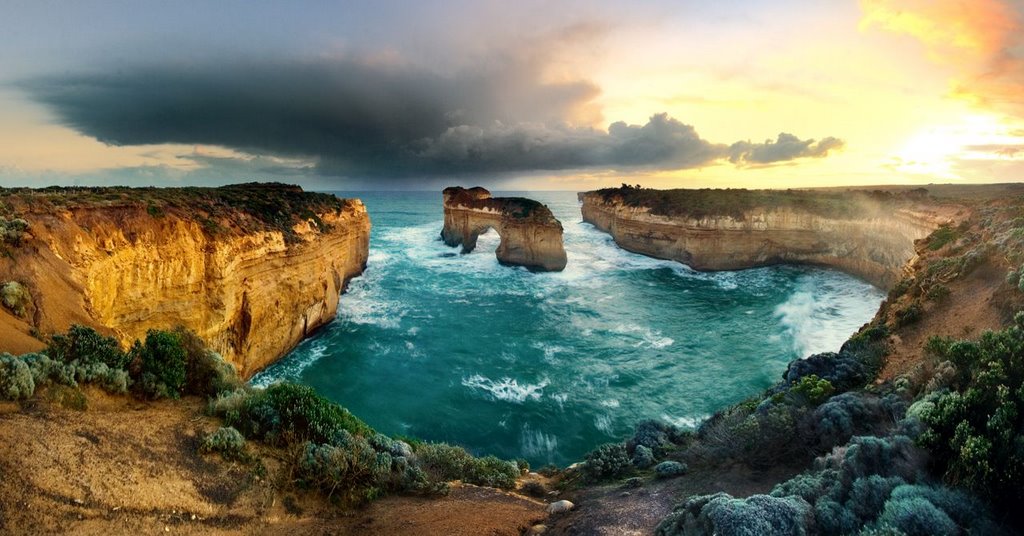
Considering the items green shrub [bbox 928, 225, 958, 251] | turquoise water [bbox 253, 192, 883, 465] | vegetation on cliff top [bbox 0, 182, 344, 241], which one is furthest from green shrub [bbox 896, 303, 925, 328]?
vegetation on cliff top [bbox 0, 182, 344, 241]

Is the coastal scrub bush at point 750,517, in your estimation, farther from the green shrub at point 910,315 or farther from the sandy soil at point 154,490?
the green shrub at point 910,315

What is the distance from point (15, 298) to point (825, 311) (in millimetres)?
34942

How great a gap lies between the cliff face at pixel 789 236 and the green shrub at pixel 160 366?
130ft

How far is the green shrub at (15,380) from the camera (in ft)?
18.3

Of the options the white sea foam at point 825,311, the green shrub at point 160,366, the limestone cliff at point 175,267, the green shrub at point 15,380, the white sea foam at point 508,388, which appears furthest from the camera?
the white sea foam at point 825,311

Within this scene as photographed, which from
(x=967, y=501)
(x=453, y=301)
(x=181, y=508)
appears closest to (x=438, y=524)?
(x=181, y=508)

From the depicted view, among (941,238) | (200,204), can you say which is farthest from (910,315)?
(200,204)

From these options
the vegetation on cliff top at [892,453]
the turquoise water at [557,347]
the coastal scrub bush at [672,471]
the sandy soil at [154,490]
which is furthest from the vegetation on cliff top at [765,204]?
the sandy soil at [154,490]

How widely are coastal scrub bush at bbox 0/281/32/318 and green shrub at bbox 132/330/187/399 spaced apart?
3.94 m

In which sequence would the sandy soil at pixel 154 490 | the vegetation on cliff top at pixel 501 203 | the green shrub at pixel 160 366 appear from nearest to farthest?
1. the sandy soil at pixel 154 490
2. the green shrub at pixel 160 366
3. the vegetation on cliff top at pixel 501 203

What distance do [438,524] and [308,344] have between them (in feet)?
59.1

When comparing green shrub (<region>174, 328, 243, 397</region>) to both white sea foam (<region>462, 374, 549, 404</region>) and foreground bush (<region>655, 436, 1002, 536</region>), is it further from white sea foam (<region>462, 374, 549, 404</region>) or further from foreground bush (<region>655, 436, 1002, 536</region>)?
white sea foam (<region>462, 374, 549, 404</region>)

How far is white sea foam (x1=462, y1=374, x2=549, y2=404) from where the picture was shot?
17008 millimetres

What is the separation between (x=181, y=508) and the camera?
5.20 meters
